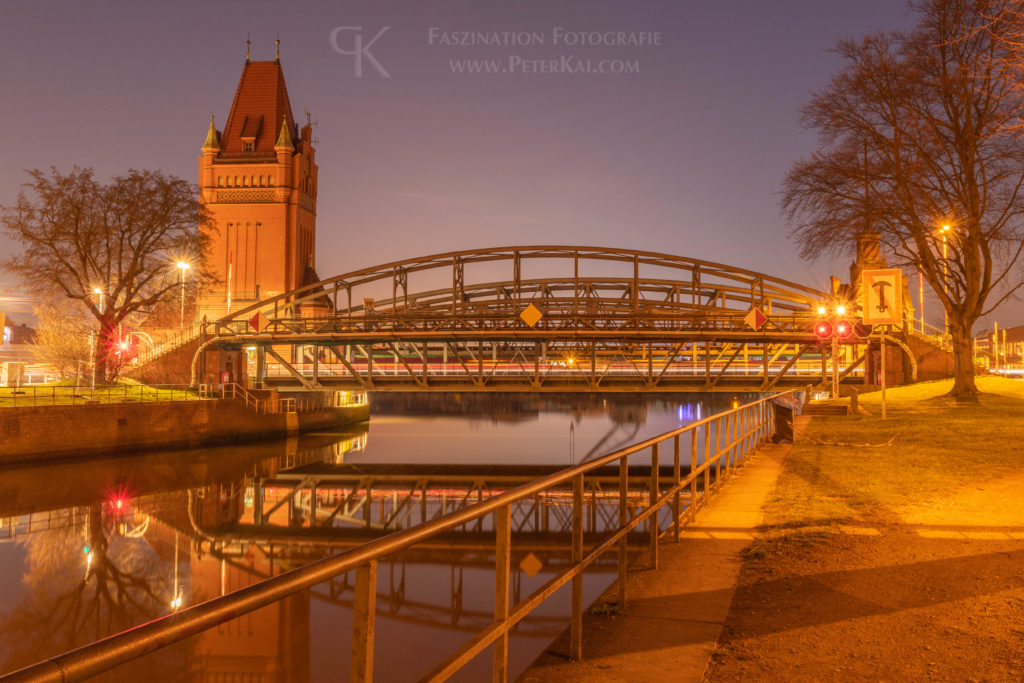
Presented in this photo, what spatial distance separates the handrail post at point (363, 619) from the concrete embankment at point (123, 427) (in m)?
29.5

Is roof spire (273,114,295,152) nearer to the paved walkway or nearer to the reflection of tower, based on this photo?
the reflection of tower

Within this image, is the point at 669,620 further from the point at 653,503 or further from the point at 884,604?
the point at 884,604

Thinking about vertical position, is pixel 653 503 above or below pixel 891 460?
above

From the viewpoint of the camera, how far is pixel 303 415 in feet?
148

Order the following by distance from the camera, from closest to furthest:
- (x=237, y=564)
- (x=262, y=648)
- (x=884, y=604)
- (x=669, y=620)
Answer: (x=669, y=620) < (x=884, y=604) < (x=262, y=648) < (x=237, y=564)

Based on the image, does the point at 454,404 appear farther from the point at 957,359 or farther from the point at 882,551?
the point at 882,551

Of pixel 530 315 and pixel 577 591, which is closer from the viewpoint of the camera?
pixel 577 591

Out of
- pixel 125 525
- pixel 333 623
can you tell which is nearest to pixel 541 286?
pixel 125 525

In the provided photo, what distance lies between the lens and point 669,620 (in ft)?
18.6

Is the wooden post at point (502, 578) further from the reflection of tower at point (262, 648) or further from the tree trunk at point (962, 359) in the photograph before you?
the tree trunk at point (962, 359)

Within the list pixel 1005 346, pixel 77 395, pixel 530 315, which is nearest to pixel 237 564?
pixel 530 315

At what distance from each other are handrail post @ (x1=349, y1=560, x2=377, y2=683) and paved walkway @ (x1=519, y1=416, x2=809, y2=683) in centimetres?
228

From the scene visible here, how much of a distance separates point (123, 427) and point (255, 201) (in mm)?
57238

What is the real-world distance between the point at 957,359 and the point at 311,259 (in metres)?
74.8
